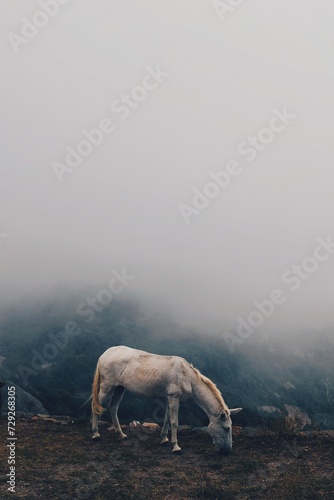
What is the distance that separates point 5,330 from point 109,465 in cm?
13878

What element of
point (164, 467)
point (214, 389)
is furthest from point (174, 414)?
point (164, 467)

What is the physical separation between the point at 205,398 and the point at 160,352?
129012 millimetres

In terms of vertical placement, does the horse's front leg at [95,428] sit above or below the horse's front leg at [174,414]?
below

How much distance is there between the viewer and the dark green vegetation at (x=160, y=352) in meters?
104

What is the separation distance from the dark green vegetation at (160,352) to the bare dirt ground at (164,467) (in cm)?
6981

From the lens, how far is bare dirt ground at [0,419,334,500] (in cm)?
1015

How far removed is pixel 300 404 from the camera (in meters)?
130

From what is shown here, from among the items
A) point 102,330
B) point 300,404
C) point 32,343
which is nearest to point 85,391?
point 32,343

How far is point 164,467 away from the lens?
461 inches

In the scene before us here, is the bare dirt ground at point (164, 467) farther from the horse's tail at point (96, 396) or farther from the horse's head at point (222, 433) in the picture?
the horse's tail at point (96, 396)

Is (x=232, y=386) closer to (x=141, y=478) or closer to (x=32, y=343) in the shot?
(x=32, y=343)

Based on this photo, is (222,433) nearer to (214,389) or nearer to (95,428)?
(214,389)

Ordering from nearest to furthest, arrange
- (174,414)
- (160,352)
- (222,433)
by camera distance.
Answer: (222,433) < (174,414) < (160,352)

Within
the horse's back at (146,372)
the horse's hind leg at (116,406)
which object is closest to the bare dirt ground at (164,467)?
the horse's hind leg at (116,406)
